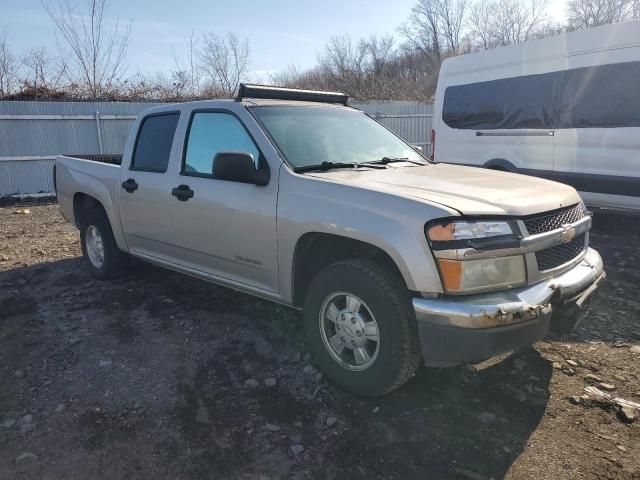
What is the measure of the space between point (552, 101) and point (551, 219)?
4.73m

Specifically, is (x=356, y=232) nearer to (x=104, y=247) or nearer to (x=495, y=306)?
(x=495, y=306)

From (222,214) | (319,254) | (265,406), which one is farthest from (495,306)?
(222,214)

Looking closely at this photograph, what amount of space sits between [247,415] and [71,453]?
0.94 m

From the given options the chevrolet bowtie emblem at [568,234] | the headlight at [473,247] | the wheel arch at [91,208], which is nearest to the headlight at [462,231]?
the headlight at [473,247]

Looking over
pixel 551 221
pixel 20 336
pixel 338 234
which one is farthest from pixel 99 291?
pixel 551 221

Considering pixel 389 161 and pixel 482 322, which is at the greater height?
pixel 389 161

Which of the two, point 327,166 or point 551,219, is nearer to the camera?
point 551,219

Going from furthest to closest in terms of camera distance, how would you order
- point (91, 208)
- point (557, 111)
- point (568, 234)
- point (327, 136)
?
point (557, 111), point (91, 208), point (327, 136), point (568, 234)

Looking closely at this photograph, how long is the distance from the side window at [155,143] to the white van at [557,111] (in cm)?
504

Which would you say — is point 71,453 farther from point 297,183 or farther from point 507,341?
point 507,341

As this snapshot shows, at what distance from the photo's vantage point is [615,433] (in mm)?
2812

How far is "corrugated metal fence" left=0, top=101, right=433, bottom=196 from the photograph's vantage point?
11789 millimetres

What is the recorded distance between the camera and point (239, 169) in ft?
11.4

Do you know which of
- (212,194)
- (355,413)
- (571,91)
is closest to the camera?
(355,413)
